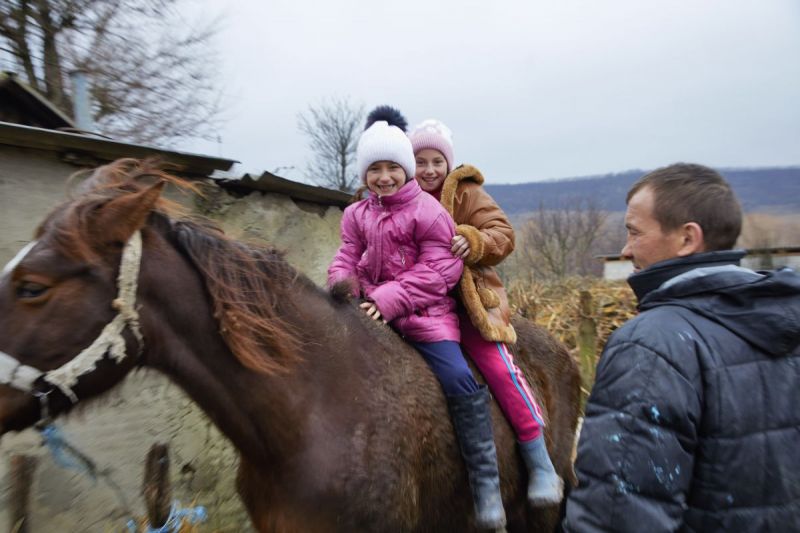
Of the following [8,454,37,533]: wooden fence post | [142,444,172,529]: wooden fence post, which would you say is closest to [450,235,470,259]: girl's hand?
[142,444,172,529]: wooden fence post

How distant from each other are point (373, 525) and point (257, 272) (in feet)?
3.38

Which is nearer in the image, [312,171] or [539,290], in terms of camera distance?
[539,290]

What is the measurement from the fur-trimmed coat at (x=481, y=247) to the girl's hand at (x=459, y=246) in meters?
0.03

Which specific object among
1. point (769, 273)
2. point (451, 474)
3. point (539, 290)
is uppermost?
point (769, 273)

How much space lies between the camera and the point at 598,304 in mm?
9844

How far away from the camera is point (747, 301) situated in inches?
47.7

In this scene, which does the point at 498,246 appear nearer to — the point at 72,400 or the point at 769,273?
the point at 769,273

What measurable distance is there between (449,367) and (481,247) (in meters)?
0.61

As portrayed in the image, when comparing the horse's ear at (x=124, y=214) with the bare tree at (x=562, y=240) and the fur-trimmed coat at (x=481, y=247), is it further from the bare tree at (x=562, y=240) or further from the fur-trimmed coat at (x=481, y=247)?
the bare tree at (x=562, y=240)

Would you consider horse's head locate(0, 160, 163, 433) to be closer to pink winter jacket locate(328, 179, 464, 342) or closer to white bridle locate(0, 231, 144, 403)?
white bridle locate(0, 231, 144, 403)

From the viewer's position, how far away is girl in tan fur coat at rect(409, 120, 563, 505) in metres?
2.45

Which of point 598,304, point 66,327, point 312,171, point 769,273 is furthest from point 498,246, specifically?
point 312,171

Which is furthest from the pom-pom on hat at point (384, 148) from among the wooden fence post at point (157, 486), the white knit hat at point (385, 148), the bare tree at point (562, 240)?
the bare tree at point (562, 240)

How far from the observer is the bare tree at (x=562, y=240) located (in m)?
25.8
